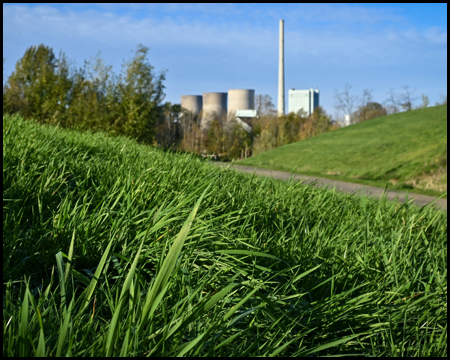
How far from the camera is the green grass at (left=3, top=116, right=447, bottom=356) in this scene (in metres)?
1.07

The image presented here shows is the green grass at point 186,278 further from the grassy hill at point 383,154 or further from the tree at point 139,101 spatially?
the tree at point 139,101

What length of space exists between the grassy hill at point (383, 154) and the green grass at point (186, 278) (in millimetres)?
7733

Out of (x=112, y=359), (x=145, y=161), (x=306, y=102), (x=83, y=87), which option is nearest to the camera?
(x=112, y=359)

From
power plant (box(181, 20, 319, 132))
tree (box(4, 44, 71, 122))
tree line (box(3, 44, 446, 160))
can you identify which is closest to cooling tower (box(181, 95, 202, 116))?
power plant (box(181, 20, 319, 132))

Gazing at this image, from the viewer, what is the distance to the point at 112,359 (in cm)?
97

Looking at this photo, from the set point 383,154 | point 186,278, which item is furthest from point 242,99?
point 186,278

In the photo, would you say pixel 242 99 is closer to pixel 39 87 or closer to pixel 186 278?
pixel 39 87

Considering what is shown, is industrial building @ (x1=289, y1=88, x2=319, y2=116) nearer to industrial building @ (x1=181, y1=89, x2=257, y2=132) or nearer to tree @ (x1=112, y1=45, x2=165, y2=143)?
industrial building @ (x1=181, y1=89, x2=257, y2=132)

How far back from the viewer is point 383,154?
1462 centimetres

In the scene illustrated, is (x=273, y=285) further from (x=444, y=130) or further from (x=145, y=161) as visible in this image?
(x=444, y=130)

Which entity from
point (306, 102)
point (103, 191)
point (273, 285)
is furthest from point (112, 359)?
point (306, 102)

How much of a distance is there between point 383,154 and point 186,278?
14621mm

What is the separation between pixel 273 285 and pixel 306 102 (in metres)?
62.7

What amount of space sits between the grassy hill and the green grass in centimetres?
773
